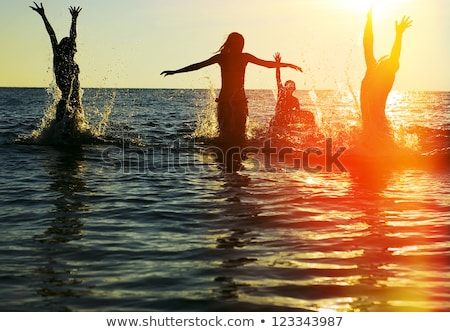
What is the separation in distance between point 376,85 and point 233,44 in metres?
3.35

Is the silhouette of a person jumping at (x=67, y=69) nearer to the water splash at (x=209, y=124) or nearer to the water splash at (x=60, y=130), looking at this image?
the water splash at (x=60, y=130)

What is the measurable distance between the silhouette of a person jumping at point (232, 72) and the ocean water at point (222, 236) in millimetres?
2157

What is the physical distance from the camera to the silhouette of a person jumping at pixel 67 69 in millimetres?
15273

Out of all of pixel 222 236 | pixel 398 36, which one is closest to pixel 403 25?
pixel 398 36

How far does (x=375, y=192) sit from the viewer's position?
9961 millimetres

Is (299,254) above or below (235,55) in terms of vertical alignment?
below

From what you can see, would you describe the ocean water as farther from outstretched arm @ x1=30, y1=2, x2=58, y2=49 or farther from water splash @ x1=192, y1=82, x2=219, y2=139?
water splash @ x1=192, y1=82, x2=219, y2=139

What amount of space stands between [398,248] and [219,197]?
332 centimetres

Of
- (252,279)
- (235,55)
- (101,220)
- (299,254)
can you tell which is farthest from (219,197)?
(235,55)

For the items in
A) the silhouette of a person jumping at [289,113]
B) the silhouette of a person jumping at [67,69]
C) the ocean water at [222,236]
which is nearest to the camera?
the ocean water at [222,236]

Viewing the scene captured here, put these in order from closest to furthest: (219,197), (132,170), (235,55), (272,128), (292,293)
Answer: (292,293) → (219,197) → (132,170) → (235,55) → (272,128)

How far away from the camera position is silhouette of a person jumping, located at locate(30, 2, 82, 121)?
15.3 metres

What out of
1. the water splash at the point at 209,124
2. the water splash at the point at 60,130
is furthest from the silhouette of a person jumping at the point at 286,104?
the water splash at the point at 60,130
